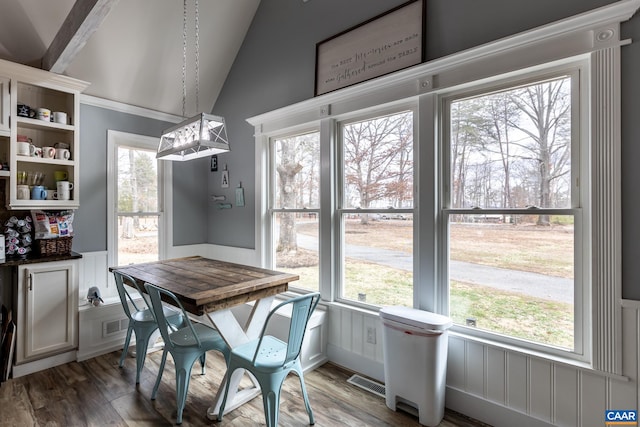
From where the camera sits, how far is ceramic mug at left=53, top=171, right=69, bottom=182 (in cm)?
302

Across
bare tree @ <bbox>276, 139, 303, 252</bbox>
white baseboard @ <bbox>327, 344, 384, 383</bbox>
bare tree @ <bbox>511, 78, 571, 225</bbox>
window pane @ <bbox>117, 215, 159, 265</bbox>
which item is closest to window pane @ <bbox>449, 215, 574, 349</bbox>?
bare tree @ <bbox>511, 78, 571, 225</bbox>

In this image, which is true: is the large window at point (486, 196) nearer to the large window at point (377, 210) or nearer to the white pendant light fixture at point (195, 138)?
the large window at point (377, 210)

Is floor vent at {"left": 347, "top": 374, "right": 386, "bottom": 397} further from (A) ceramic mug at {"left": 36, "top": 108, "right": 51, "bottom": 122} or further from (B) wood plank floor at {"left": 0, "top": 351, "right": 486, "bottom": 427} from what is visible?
(A) ceramic mug at {"left": 36, "top": 108, "right": 51, "bottom": 122}

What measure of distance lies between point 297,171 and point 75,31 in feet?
6.56

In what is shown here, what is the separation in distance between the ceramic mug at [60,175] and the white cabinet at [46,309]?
0.83 m

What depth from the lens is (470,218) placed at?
2.21 m

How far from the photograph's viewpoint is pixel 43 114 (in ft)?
9.18

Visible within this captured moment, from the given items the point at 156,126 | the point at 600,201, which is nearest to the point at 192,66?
the point at 156,126

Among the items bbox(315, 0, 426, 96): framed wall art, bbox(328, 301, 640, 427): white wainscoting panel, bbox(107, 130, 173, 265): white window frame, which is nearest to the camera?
bbox(328, 301, 640, 427): white wainscoting panel

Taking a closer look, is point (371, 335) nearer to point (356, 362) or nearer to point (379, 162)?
point (356, 362)

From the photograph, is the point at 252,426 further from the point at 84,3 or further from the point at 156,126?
the point at 156,126

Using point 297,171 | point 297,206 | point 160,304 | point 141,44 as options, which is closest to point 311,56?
point 297,171

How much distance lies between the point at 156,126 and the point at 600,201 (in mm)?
4160

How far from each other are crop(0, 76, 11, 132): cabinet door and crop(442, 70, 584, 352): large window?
11.3 feet
